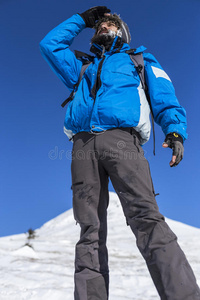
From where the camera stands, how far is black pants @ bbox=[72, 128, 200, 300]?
4.94 ft

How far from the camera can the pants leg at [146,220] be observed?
145 centimetres

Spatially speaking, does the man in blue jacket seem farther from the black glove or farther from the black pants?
the black glove

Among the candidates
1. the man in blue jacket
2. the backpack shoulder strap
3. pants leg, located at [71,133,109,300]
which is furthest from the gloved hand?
the backpack shoulder strap

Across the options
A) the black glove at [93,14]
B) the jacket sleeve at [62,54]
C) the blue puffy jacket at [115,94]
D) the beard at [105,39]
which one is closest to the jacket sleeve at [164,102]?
the blue puffy jacket at [115,94]

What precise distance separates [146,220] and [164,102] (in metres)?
1.12

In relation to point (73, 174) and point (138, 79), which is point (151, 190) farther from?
point (138, 79)

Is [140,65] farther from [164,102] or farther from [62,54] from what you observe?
[62,54]

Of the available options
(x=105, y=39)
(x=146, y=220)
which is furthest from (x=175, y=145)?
(x=105, y=39)

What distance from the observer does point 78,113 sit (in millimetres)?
2211

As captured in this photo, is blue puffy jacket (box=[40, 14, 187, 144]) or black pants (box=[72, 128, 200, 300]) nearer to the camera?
black pants (box=[72, 128, 200, 300])

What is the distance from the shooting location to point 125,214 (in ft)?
5.99

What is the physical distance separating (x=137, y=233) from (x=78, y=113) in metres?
1.21

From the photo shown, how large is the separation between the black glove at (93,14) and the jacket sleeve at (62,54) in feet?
0.79

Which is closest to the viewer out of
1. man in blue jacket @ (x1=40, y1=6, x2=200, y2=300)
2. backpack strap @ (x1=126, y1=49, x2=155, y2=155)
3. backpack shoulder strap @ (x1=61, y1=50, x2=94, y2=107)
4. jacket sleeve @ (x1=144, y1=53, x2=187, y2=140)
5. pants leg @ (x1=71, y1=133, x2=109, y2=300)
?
man in blue jacket @ (x1=40, y1=6, x2=200, y2=300)
